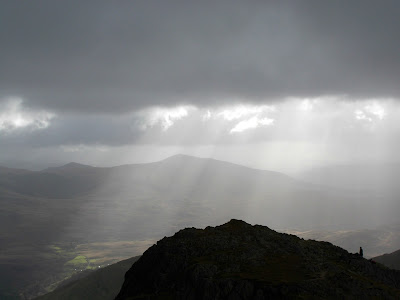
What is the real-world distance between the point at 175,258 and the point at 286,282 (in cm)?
2969

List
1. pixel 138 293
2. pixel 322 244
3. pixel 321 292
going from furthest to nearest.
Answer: pixel 322 244, pixel 138 293, pixel 321 292

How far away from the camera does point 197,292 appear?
77.9m

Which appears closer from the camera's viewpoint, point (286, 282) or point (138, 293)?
point (286, 282)

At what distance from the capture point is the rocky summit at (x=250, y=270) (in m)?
72.8

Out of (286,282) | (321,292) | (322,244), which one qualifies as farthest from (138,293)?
(322,244)

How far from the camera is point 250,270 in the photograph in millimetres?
82312

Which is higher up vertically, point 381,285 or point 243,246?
point 243,246

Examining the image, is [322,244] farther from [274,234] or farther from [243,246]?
[243,246]

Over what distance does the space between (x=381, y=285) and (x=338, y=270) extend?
29.0ft

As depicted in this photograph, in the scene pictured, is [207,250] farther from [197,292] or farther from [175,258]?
[197,292]

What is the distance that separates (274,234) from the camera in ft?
345

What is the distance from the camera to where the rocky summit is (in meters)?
72.8

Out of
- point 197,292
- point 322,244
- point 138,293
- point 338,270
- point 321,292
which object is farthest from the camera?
point 322,244

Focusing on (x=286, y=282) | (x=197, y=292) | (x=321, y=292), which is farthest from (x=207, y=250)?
(x=321, y=292)
